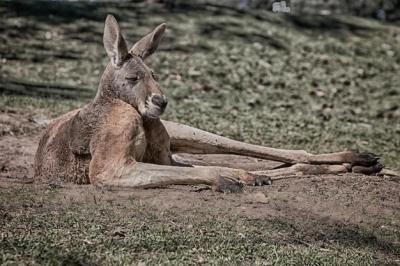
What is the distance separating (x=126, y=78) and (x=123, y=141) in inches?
19.6

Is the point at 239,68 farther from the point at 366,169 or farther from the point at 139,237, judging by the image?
the point at 139,237

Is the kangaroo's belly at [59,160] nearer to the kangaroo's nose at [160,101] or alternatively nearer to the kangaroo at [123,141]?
the kangaroo at [123,141]

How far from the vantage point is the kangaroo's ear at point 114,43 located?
586 centimetres

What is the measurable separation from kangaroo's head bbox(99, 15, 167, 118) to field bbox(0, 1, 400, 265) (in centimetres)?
67

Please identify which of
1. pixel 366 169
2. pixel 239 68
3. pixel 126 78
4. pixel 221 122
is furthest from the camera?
pixel 239 68

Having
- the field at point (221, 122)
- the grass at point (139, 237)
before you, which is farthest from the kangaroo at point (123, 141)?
the grass at point (139, 237)

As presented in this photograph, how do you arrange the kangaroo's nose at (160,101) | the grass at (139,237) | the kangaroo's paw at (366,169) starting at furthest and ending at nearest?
the kangaroo's paw at (366,169), the kangaroo's nose at (160,101), the grass at (139,237)

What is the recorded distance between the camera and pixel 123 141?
5.61 meters

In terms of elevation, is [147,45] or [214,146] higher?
[147,45]

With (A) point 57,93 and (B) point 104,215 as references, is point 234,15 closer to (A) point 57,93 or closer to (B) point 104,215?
(A) point 57,93

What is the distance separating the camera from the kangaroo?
18.3 ft

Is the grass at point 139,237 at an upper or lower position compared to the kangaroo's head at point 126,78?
lower

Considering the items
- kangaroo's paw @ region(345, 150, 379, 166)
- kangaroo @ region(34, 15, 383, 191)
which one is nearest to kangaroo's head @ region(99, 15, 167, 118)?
kangaroo @ region(34, 15, 383, 191)

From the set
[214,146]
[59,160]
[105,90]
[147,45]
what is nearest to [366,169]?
[214,146]
